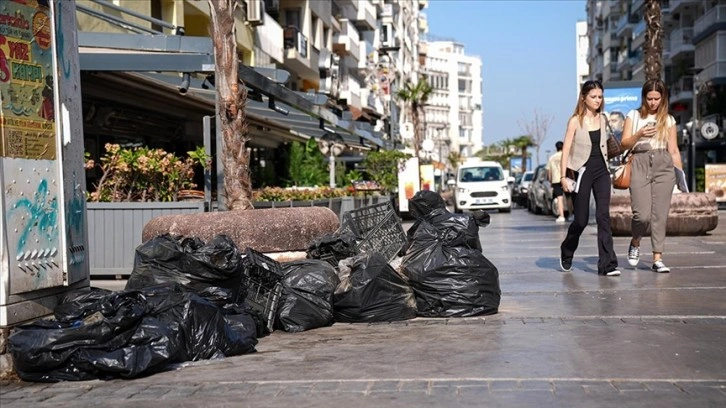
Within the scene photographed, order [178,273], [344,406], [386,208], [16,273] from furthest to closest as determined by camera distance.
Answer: [386,208]
[178,273]
[16,273]
[344,406]

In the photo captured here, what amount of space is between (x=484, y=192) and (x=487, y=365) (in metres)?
31.9

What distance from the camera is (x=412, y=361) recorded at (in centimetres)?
618

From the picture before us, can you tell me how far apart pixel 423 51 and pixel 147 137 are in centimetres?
10528

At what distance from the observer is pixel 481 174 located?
38.9m

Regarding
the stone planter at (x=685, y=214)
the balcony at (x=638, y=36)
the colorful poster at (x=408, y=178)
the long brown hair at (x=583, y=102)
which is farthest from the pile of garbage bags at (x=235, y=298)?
the balcony at (x=638, y=36)

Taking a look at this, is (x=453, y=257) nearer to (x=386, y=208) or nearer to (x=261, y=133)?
(x=386, y=208)

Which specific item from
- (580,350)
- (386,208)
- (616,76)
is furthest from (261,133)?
(616,76)

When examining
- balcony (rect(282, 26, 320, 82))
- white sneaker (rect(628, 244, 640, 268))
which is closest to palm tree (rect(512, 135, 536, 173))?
balcony (rect(282, 26, 320, 82))

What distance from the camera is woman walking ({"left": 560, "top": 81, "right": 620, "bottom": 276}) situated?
10.5 m

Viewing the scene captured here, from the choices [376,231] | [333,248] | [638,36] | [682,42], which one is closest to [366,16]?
[682,42]

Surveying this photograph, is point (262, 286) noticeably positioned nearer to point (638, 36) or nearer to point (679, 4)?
point (679, 4)

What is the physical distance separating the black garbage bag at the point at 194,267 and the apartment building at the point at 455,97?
14064 cm

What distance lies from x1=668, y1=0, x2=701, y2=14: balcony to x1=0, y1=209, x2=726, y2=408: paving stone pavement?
6286 centimetres

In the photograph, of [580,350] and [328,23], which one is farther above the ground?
[328,23]
